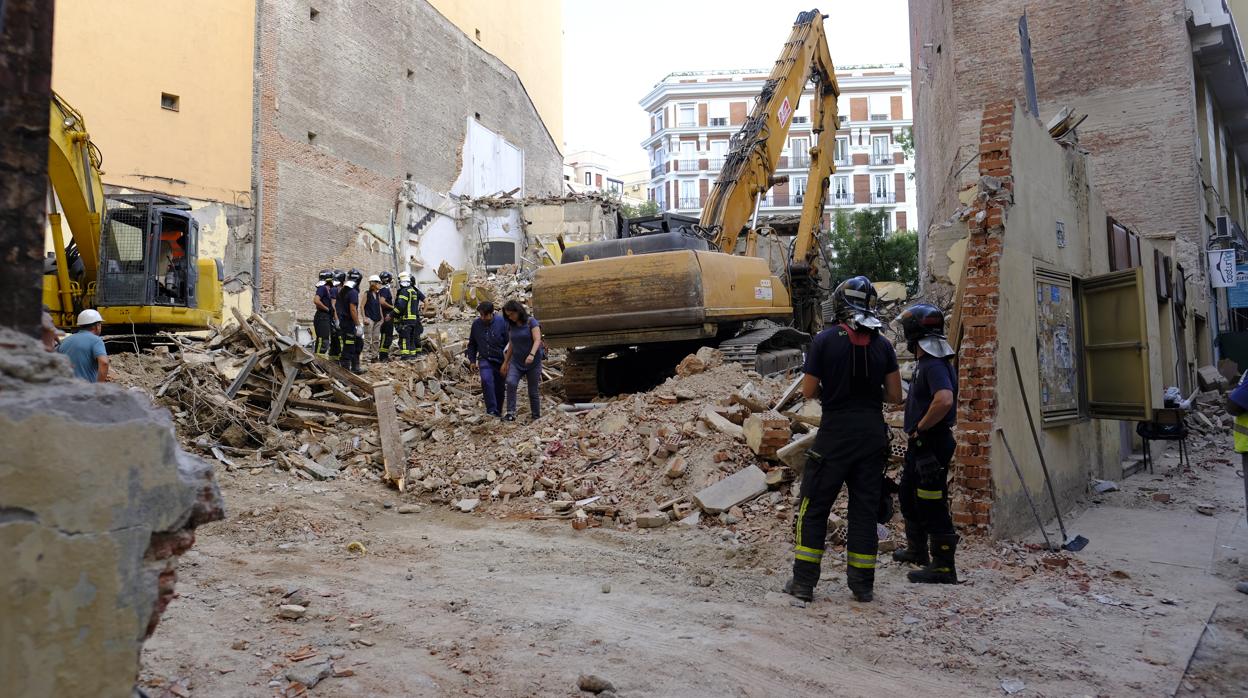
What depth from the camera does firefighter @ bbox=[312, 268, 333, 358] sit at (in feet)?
40.0

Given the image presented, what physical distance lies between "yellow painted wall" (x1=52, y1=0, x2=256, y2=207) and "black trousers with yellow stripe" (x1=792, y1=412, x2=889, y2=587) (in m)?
18.0

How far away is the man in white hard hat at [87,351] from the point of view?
632cm

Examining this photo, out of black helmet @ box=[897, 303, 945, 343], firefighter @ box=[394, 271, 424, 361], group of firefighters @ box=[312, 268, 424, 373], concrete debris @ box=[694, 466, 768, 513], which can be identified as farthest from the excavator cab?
black helmet @ box=[897, 303, 945, 343]

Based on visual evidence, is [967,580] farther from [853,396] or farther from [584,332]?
[584,332]

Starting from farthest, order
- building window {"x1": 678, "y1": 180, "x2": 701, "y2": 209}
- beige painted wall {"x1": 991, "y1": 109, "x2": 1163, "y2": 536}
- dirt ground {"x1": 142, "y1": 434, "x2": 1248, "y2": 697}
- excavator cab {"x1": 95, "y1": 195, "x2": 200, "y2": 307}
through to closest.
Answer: building window {"x1": 678, "y1": 180, "x2": 701, "y2": 209}
excavator cab {"x1": 95, "y1": 195, "x2": 200, "y2": 307}
beige painted wall {"x1": 991, "y1": 109, "x2": 1163, "y2": 536}
dirt ground {"x1": 142, "y1": 434, "x2": 1248, "y2": 697}

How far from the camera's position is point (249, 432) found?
353 inches

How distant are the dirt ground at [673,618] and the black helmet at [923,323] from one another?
1462 millimetres

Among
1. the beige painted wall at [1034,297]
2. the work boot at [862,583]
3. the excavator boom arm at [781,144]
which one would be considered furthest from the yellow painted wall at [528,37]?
the work boot at [862,583]

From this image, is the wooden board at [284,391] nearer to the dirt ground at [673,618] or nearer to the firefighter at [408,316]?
the dirt ground at [673,618]

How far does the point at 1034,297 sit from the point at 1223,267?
43.6 feet

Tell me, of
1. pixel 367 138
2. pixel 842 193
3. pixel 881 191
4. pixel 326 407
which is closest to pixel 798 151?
pixel 842 193

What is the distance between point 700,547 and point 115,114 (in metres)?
17.8

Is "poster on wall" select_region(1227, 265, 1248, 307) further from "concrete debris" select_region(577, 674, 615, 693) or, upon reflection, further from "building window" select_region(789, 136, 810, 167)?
"building window" select_region(789, 136, 810, 167)

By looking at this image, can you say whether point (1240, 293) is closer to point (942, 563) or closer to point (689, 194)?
point (942, 563)
